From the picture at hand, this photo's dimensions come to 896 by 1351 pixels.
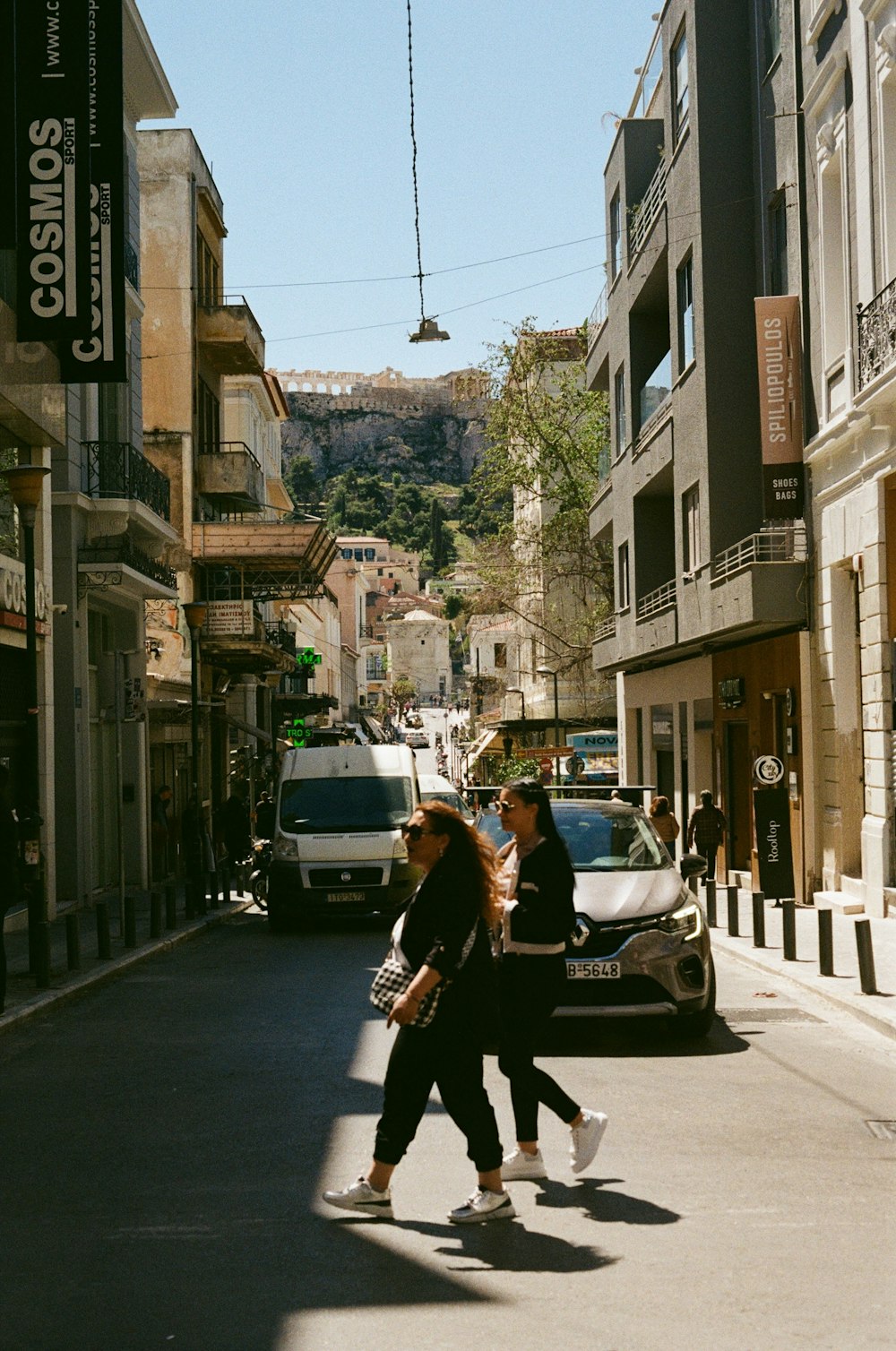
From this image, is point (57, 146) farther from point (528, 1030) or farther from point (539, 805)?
point (528, 1030)

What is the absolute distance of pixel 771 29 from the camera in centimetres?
2423

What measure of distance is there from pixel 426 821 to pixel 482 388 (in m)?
39.7

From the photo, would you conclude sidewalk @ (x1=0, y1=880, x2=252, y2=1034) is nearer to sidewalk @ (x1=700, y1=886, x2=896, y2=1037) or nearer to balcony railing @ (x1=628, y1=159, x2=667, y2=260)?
sidewalk @ (x1=700, y1=886, x2=896, y2=1037)

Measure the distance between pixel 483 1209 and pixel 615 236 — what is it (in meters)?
32.6

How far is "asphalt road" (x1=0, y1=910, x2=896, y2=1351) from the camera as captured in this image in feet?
16.6

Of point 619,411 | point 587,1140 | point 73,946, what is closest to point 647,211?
point 619,411

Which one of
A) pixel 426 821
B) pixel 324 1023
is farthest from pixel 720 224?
pixel 426 821

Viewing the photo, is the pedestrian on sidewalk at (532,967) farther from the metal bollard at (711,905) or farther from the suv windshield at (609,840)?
the metal bollard at (711,905)

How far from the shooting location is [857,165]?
19.1 metres

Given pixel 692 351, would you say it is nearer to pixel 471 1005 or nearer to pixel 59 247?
pixel 59 247

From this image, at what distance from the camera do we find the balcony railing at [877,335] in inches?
699

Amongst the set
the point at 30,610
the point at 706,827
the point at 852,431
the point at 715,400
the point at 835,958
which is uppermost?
the point at 715,400

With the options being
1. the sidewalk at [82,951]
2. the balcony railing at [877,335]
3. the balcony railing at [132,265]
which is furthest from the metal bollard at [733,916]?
the balcony railing at [132,265]

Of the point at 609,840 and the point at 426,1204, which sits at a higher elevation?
the point at 609,840
